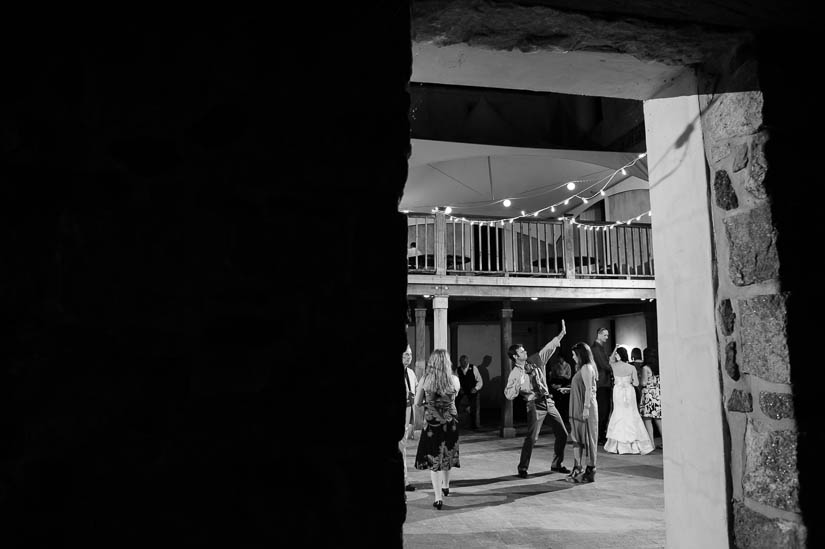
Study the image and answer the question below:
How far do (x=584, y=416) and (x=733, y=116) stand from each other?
5650 mm

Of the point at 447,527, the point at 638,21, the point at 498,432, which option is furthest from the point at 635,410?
the point at 638,21

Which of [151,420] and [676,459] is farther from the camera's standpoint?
[676,459]

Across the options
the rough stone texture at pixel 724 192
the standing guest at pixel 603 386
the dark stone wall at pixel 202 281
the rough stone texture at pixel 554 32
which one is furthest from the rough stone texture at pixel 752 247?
the standing guest at pixel 603 386

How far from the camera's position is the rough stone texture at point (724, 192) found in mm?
1848

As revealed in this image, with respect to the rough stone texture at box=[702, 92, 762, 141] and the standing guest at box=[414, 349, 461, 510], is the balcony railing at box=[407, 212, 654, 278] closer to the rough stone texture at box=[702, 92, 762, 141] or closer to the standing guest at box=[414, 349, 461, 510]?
the standing guest at box=[414, 349, 461, 510]

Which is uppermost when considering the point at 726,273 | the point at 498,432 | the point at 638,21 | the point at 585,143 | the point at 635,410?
the point at 585,143

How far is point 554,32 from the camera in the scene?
177cm

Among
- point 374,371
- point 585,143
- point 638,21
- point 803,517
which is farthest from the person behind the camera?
point 585,143

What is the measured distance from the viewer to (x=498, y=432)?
12.6 m

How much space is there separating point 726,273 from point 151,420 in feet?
5.86

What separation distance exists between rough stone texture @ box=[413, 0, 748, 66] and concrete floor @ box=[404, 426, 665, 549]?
4.06 metres

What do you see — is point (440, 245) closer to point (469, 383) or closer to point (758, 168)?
point (469, 383)

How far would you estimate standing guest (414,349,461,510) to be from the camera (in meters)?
6.05

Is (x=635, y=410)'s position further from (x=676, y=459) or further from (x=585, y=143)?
(x=676, y=459)
